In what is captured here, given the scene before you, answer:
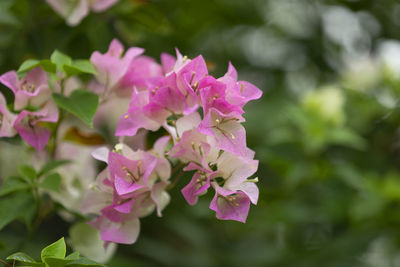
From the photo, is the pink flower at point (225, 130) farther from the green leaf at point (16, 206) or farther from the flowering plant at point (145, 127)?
the green leaf at point (16, 206)

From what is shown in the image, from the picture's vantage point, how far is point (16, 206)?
2.09 ft

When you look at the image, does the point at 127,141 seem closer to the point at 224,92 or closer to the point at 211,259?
the point at 224,92

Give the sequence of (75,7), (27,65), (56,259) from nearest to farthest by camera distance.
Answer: (56,259) < (27,65) < (75,7)

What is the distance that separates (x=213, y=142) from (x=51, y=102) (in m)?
0.24

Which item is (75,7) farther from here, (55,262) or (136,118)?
(55,262)

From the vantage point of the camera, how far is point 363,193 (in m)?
1.00

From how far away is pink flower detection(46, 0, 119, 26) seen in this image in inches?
30.4

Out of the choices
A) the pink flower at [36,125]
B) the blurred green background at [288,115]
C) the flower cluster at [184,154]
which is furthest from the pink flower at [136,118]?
the blurred green background at [288,115]

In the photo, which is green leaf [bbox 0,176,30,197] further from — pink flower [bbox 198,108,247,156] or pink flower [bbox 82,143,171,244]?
pink flower [bbox 198,108,247,156]

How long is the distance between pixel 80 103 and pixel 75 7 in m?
0.24

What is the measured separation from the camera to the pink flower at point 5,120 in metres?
0.60

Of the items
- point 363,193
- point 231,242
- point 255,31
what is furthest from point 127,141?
point 255,31

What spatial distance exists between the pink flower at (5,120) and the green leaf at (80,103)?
0.19ft

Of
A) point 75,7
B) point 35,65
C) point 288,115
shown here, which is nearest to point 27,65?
point 35,65
